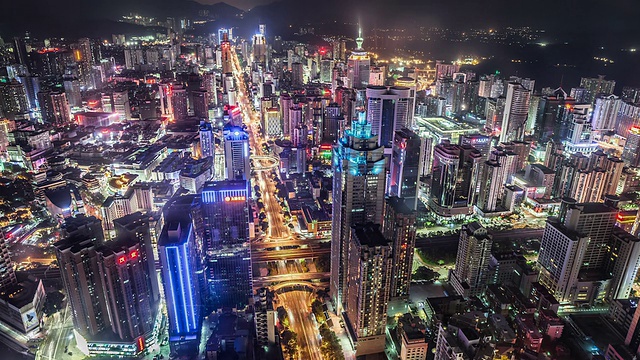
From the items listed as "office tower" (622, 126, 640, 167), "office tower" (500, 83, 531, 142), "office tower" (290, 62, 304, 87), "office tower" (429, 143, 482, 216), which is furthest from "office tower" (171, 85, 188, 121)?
"office tower" (622, 126, 640, 167)

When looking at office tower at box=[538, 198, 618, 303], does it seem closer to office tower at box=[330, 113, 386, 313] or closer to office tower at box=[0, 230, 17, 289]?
office tower at box=[330, 113, 386, 313]

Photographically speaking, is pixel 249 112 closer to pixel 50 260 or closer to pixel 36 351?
pixel 50 260

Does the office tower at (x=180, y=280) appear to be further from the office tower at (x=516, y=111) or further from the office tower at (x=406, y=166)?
the office tower at (x=516, y=111)

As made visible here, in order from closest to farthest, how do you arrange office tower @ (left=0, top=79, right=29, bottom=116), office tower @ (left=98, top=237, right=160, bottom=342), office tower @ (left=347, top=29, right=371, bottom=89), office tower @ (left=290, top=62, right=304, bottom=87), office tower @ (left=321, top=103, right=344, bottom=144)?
1. office tower @ (left=98, top=237, right=160, bottom=342)
2. office tower @ (left=321, top=103, right=344, bottom=144)
3. office tower @ (left=0, top=79, right=29, bottom=116)
4. office tower @ (left=347, top=29, right=371, bottom=89)
5. office tower @ (left=290, top=62, right=304, bottom=87)

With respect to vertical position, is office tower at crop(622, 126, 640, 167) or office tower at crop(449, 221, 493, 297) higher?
office tower at crop(622, 126, 640, 167)

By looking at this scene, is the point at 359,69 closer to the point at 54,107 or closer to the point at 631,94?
the point at 631,94

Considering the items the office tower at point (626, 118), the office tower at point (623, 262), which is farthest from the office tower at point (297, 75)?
the office tower at point (623, 262)

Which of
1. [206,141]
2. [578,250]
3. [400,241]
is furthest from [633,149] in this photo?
[206,141]
